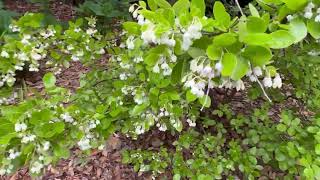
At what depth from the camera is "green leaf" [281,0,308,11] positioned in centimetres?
104

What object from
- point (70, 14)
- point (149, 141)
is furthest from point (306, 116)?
point (70, 14)

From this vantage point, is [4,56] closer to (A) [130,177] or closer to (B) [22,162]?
(B) [22,162]

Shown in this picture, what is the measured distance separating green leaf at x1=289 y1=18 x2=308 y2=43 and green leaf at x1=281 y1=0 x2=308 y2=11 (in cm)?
3

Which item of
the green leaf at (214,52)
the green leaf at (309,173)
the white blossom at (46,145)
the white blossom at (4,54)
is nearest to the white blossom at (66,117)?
the white blossom at (46,145)

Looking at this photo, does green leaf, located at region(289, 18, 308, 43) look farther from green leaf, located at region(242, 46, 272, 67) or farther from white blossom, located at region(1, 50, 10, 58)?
white blossom, located at region(1, 50, 10, 58)

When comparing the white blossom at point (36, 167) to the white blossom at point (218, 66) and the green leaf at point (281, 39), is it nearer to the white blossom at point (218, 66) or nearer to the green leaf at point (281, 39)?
the white blossom at point (218, 66)

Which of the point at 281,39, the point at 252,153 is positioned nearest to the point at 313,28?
the point at 281,39

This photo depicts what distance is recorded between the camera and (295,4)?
1046 millimetres

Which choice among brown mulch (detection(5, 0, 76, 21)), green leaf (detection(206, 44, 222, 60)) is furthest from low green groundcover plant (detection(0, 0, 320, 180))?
brown mulch (detection(5, 0, 76, 21))

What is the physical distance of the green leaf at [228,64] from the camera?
3.13 feet

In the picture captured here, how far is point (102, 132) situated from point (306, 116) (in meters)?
1.40

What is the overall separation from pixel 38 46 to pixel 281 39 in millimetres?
1410

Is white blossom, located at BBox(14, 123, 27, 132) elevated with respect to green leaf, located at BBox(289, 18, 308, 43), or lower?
lower

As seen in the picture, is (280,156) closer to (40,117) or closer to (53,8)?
(40,117)
